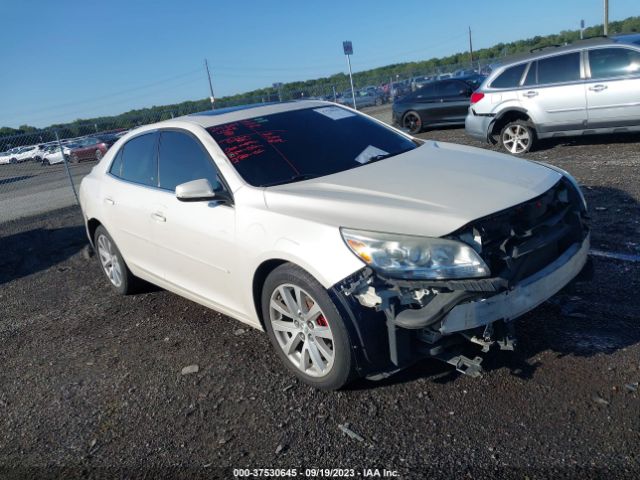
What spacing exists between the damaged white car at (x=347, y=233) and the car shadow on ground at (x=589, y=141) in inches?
257

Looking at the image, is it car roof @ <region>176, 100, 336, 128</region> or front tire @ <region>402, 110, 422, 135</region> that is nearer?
car roof @ <region>176, 100, 336, 128</region>

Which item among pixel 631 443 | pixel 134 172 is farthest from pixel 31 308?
pixel 631 443

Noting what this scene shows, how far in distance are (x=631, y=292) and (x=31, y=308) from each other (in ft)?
18.2

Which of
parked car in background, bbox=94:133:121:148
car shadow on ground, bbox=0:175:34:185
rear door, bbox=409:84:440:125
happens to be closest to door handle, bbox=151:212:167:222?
rear door, bbox=409:84:440:125

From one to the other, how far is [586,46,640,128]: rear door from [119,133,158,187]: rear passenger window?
713 cm

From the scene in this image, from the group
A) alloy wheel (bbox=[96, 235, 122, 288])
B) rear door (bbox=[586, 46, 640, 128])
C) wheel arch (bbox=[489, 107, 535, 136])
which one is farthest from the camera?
wheel arch (bbox=[489, 107, 535, 136])

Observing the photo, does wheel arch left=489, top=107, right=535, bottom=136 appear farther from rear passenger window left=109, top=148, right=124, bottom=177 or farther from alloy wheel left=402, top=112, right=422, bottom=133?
rear passenger window left=109, top=148, right=124, bottom=177

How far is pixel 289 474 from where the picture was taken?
275cm

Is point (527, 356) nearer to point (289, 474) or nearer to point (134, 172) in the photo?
point (289, 474)

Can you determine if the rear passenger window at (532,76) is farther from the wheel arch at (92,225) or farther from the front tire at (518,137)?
the wheel arch at (92,225)

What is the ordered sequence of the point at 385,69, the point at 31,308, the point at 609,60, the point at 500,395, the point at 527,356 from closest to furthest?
1. the point at 500,395
2. the point at 527,356
3. the point at 31,308
4. the point at 609,60
5. the point at 385,69

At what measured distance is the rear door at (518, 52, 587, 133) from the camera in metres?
9.06

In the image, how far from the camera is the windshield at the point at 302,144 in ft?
12.7

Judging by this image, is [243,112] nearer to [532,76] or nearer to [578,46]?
[532,76]
